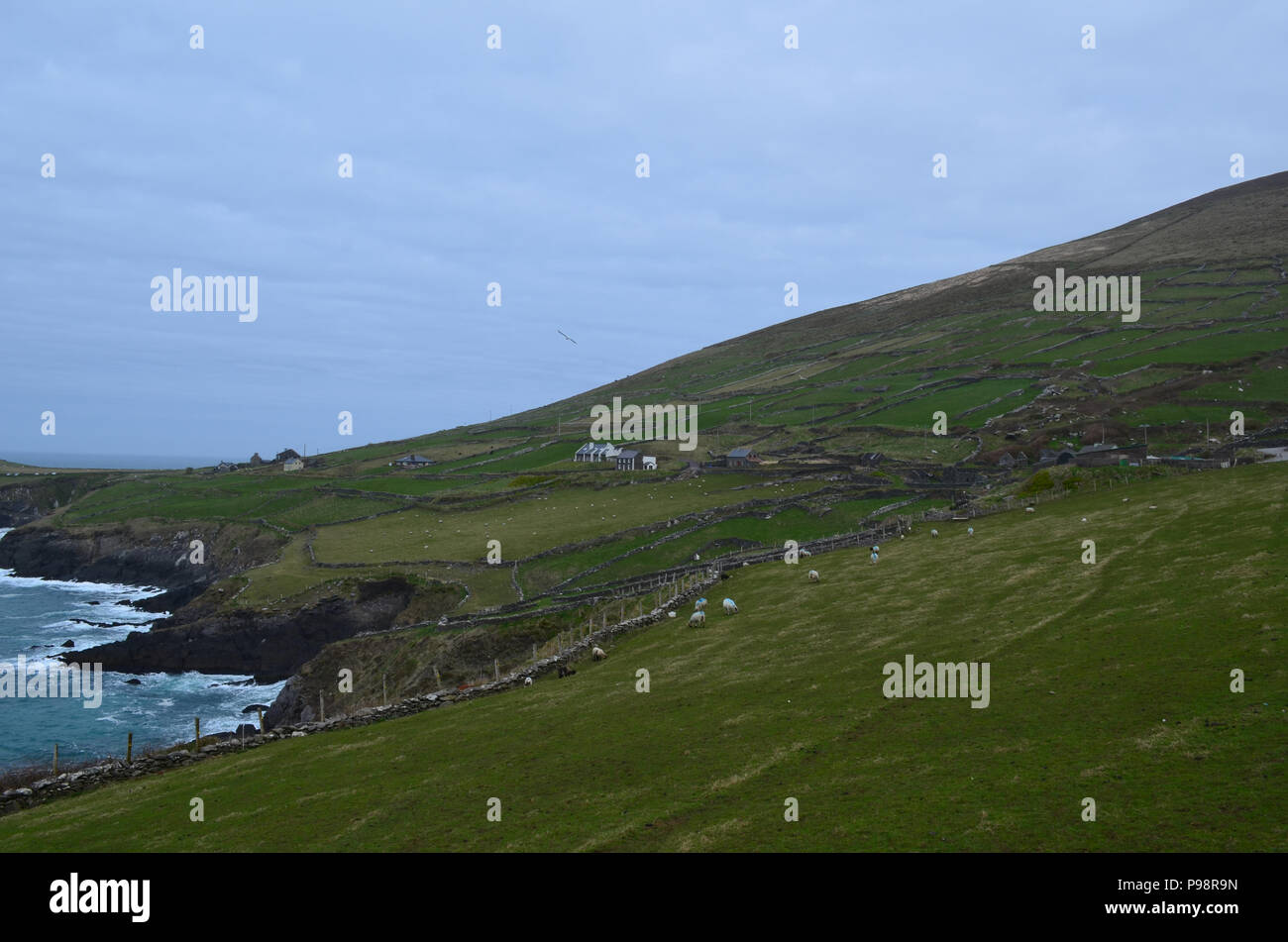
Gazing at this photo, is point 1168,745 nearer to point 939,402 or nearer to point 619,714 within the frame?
point 619,714

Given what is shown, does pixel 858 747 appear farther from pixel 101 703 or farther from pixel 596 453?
pixel 596 453

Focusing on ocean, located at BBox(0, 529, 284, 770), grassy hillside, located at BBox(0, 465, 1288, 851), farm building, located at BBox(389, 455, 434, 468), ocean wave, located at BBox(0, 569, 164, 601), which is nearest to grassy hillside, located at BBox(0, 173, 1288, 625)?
farm building, located at BBox(389, 455, 434, 468)

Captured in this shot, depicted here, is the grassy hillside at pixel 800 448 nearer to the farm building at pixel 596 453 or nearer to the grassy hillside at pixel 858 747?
the farm building at pixel 596 453

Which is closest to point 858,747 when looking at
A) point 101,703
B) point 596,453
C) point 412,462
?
point 101,703

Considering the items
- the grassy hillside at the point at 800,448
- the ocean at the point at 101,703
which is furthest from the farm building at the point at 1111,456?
the ocean at the point at 101,703

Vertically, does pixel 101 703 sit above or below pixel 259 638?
below

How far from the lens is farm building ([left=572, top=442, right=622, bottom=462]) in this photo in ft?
430

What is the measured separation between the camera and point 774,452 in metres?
118

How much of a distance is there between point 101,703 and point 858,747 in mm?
67394

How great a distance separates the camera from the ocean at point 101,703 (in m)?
54.8

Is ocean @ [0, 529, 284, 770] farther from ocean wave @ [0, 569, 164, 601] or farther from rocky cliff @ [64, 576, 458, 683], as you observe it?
ocean wave @ [0, 569, 164, 601]

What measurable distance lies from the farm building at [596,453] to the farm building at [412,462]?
32.2 meters

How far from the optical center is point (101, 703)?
64.8 m
